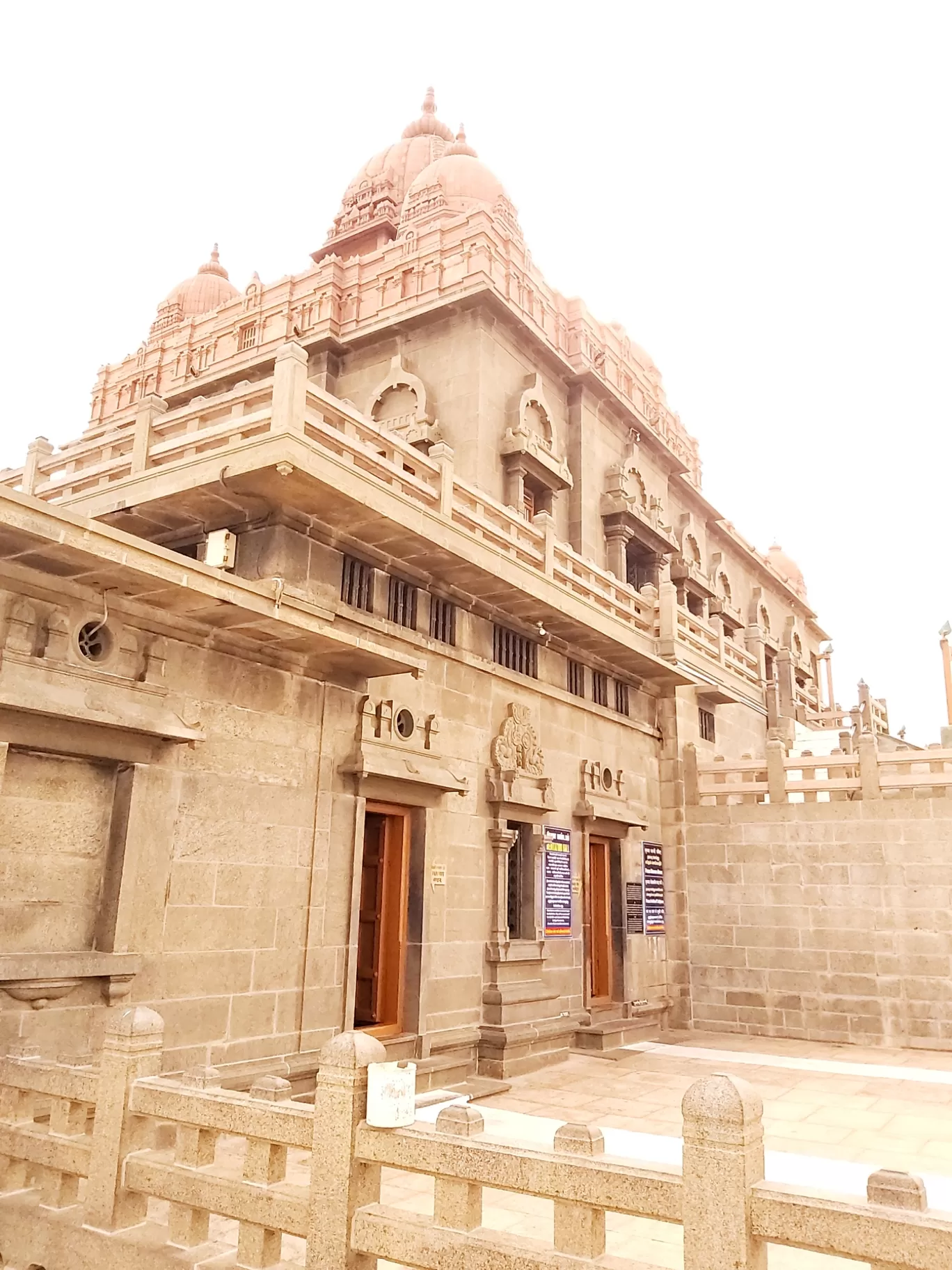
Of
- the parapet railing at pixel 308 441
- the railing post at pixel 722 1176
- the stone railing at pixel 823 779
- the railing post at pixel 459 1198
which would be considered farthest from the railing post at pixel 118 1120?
the stone railing at pixel 823 779

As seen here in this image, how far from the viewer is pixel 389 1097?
4.39 meters

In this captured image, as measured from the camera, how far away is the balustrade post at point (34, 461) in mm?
11047

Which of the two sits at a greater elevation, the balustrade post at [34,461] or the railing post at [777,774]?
the balustrade post at [34,461]

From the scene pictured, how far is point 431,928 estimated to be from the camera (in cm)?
1073

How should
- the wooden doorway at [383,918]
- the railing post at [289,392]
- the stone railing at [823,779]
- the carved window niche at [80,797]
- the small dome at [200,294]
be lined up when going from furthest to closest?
the small dome at [200,294] → the stone railing at [823,779] → the wooden doorway at [383,918] → the railing post at [289,392] → the carved window niche at [80,797]

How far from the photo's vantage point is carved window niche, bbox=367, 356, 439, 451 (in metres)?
16.7

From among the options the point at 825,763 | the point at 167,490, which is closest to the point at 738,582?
the point at 825,763

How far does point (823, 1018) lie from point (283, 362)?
40.3 feet

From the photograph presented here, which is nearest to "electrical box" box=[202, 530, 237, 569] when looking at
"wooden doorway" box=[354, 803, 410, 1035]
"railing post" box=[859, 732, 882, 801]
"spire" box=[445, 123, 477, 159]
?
"wooden doorway" box=[354, 803, 410, 1035]

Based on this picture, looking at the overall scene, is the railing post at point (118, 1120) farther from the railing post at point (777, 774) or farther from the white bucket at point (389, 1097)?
the railing post at point (777, 774)

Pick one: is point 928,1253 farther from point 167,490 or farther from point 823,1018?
point 823,1018

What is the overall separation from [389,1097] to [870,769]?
12.1 m

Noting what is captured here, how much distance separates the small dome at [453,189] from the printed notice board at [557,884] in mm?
14673

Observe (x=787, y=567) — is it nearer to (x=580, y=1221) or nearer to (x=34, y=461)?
(x=34, y=461)
